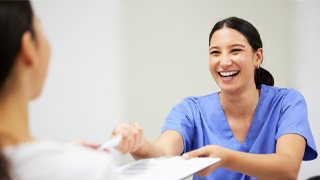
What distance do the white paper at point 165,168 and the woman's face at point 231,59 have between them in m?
0.45

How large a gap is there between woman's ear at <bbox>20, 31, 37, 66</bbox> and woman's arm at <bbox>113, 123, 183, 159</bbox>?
0.35 m

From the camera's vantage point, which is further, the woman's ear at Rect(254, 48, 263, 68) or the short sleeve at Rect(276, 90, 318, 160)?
the woman's ear at Rect(254, 48, 263, 68)

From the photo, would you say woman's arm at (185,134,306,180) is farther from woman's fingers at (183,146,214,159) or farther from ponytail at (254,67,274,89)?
ponytail at (254,67,274,89)

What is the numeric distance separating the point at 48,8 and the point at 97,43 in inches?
9.7

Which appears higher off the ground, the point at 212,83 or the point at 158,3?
the point at 158,3

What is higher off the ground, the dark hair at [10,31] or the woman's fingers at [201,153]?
the dark hair at [10,31]

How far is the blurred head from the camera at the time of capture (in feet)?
1.37

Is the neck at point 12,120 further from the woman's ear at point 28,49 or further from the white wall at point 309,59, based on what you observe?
the white wall at point 309,59

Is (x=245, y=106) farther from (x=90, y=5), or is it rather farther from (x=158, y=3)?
(x=90, y=5)

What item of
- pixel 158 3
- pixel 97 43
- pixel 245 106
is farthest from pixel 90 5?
pixel 245 106

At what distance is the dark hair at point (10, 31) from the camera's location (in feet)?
1.36

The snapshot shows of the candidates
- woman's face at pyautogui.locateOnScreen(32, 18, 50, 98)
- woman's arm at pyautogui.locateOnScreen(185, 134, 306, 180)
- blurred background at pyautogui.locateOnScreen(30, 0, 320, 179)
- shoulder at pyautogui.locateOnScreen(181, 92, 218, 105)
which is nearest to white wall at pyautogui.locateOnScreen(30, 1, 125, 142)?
blurred background at pyautogui.locateOnScreen(30, 0, 320, 179)

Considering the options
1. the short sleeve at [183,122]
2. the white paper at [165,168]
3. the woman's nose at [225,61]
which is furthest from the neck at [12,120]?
the woman's nose at [225,61]

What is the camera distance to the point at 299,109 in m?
1.10
